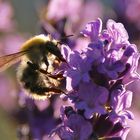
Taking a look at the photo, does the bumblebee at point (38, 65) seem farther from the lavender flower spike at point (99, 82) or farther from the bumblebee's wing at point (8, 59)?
the lavender flower spike at point (99, 82)

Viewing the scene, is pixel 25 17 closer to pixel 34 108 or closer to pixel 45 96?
pixel 34 108

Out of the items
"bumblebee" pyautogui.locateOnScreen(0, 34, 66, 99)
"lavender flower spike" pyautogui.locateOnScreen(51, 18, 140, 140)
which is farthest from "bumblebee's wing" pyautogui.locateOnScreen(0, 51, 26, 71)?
"lavender flower spike" pyautogui.locateOnScreen(51, 18, 140, 140)

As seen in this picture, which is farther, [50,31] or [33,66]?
[50,31]

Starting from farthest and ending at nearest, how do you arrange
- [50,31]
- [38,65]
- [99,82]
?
[50,31] → [38,65] → [99,82]

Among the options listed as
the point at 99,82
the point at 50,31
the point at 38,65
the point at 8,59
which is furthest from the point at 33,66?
the point at 50,31

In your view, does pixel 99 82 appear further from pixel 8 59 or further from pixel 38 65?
pixel 8 59

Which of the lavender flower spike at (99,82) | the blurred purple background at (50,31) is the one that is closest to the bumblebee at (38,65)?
the lavender flower spike at (99,82)
